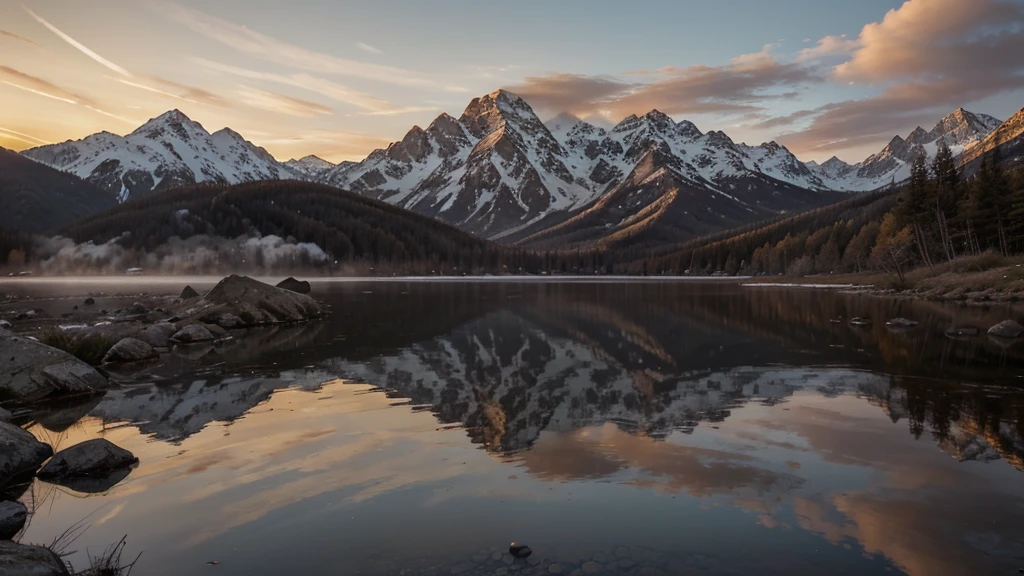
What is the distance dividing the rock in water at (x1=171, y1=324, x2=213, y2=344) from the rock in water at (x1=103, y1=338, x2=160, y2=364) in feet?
19.8

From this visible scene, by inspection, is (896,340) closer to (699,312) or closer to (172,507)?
(699,312)

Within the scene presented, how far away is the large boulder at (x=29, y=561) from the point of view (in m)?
8.38

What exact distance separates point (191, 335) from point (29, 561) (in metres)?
32.3

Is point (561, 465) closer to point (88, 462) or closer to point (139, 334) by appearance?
point (88, 462)

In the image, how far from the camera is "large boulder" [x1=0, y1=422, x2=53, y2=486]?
13.5m

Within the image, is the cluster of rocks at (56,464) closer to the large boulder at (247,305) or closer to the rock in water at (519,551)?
the rock in water at (519,551)

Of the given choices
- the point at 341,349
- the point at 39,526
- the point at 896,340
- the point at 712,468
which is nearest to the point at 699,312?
the point at 896,340

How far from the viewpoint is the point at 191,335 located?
125ft

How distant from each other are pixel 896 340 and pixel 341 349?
103 ft

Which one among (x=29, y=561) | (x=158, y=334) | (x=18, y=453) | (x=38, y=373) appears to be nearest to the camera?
(x=29, y=561)

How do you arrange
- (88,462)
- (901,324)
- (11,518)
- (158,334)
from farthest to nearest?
(901,324), (158,334), (88,462), (11,518)

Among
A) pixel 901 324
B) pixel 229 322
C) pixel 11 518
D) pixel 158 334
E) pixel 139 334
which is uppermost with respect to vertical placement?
pixel 11 518

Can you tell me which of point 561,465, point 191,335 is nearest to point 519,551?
point 561,465

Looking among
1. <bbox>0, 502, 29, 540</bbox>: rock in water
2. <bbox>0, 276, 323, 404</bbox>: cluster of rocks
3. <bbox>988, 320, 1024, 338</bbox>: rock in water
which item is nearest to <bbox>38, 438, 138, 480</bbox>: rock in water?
<bbox>0, 502, 29, 540</bbox>: rock in water
